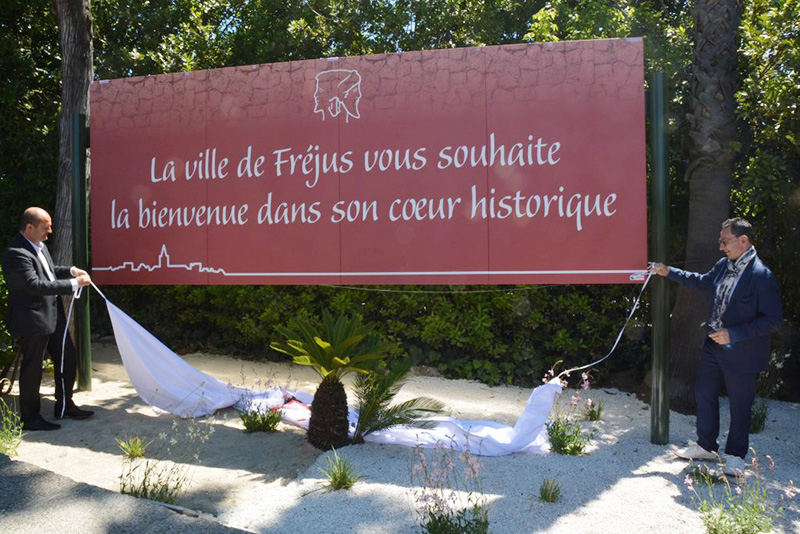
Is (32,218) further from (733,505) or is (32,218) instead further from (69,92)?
(733,505)

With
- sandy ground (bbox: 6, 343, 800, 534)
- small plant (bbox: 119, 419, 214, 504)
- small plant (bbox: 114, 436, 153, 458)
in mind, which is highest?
small plant (bbox: 114, 436, 153, 458)

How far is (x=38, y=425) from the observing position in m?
5.72

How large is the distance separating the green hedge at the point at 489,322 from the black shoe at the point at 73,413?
2249mm

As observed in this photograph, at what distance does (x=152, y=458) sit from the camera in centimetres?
510

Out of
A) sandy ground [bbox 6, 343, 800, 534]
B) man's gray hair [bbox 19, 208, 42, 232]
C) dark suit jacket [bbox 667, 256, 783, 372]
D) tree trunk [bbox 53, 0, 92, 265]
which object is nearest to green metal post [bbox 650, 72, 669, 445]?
sandy ground [bbox 6, 343, 800, 534]

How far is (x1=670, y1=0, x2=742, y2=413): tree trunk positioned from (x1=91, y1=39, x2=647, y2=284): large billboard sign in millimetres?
1089

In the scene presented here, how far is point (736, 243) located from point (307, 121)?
13.3ft

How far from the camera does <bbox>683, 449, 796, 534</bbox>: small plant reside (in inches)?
140

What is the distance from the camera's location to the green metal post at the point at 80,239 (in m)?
7.21

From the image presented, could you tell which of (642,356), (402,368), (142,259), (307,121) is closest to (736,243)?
(402,368)

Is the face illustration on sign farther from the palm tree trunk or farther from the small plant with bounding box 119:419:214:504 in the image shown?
the small plant with bounding box 119:419:214:504

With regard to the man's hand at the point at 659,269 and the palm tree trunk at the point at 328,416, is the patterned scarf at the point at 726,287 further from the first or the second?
the palm tree trunk at the point at 328,416

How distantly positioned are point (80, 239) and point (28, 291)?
1.74 metres

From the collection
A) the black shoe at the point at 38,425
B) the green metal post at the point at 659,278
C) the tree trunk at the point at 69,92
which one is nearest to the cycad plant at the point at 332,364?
the black shoe at the point at 38,425
